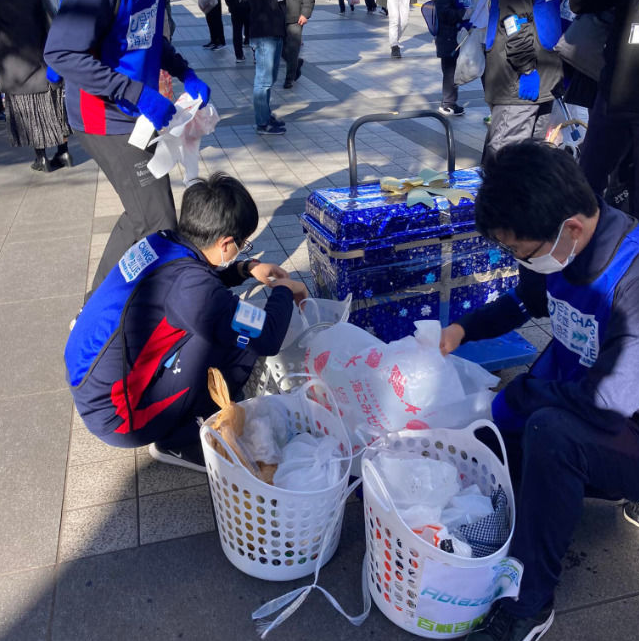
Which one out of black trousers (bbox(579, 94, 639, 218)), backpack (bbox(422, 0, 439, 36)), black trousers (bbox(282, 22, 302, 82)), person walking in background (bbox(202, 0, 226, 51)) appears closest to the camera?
black trousers (bbox(579, 94, 639, 218))

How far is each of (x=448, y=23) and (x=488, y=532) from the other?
644 centimetres

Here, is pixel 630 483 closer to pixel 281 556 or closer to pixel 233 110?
pixel 281 556

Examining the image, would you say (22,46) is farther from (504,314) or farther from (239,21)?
(239,21)

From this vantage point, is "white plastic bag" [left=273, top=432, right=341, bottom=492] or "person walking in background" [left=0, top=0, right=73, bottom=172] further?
"person walking in background" [left=0, top=0, right=73, bottom=172]

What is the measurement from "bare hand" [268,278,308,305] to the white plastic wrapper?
732 millimetres

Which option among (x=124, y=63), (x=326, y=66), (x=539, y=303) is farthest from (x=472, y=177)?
(x=326, y=66)

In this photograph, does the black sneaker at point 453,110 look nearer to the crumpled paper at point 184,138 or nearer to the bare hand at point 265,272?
the crumpled paper at point 184,138

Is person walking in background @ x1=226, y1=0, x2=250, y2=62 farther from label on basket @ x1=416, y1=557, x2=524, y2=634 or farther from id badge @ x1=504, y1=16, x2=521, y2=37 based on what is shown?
label on basket @ x1=416, y1=557, x2=524, y2=634

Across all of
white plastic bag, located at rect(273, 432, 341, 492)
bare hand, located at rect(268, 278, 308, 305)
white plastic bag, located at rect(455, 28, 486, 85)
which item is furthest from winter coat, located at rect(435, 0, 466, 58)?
white plastic bag, located at rect(273, 432, 341, 492)

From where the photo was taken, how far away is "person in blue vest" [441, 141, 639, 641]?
1550 mm

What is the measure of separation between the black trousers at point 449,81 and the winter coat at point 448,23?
0.23ft

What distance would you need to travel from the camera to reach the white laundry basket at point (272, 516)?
1.66m

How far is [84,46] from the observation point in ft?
8.34

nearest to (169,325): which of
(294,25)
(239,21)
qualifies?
(294,25)
